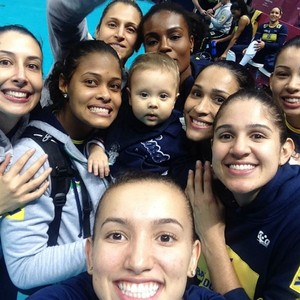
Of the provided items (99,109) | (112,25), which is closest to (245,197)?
(99,109)

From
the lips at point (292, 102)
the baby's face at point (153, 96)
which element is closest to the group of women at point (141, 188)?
the baby's face at point (153, 96)

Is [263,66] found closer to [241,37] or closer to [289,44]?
[241,37]

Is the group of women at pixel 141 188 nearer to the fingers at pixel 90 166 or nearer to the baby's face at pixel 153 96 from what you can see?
the fingers at pixel 90 166

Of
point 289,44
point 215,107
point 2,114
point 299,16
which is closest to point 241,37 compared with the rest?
point 299,16

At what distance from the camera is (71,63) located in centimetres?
175

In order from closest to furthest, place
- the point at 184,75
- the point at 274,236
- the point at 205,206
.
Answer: the point at 274,236
the point at 205,206
the point at 184,75

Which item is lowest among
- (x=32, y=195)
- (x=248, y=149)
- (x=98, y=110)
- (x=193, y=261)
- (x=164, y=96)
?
(x=193, y=261)

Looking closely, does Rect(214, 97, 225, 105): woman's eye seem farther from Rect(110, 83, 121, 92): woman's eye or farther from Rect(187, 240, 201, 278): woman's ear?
Rect(187, 240, 201, 278): woman's ear

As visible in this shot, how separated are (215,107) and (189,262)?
868 millimetres

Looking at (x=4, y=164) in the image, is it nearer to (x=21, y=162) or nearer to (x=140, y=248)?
(x=21, y=162)

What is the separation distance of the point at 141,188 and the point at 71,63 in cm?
86

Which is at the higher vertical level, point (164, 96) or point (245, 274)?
point (164, 96)

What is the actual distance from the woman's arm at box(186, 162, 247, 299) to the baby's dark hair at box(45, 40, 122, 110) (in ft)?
2.26

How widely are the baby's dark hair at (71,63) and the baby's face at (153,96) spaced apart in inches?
10.7
